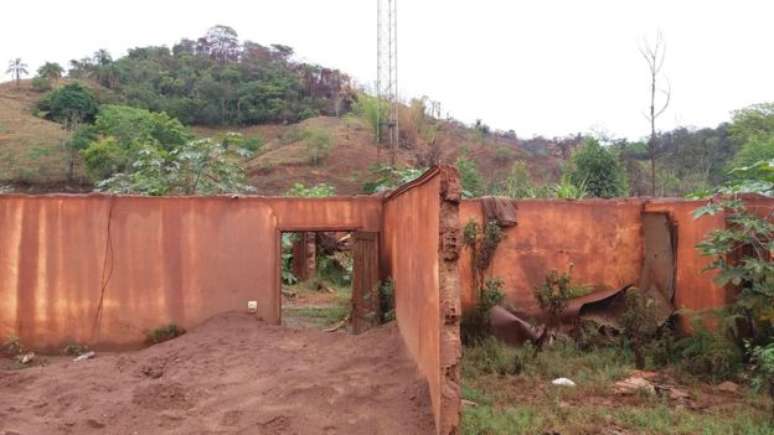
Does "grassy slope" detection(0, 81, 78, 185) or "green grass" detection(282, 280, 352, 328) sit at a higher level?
"grassy slope" detection(0, 81, 78, 185)

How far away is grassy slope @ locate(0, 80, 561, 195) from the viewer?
29.9 m

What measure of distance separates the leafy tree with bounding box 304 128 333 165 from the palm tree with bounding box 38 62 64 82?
890 inches

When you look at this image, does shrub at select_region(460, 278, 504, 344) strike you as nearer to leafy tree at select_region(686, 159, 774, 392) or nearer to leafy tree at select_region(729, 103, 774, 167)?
leafy tree at select_region(686, 159, 774, 392)

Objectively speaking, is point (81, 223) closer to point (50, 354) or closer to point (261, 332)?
point (50, 354)

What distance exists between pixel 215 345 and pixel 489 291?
3528mm

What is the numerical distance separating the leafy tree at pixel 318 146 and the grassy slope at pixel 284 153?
1.31 feet

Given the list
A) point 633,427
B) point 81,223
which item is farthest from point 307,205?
A: point 633,427

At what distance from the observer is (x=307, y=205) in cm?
882

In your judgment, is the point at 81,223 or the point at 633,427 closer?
the point at 633,427

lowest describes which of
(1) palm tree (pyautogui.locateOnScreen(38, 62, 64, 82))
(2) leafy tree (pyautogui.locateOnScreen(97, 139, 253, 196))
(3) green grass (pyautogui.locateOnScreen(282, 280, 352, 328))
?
(3) green grass (pyautogui.locateOnScreen(282, 280, 352, 328))

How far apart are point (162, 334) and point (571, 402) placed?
5314 mm

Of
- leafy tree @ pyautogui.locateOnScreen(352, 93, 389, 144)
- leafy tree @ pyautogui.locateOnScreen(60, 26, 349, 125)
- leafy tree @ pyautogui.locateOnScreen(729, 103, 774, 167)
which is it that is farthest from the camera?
leafy tree @ pyautogui.locateOnScreen(60, 26, 349, 125)

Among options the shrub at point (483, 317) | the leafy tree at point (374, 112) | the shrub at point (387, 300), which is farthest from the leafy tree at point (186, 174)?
the leafy tree at point (374, 112)

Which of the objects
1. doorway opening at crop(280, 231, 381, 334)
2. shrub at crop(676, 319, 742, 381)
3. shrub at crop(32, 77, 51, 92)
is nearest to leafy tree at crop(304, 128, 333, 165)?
doorway opening at crop(280, 231, 381, 334)
